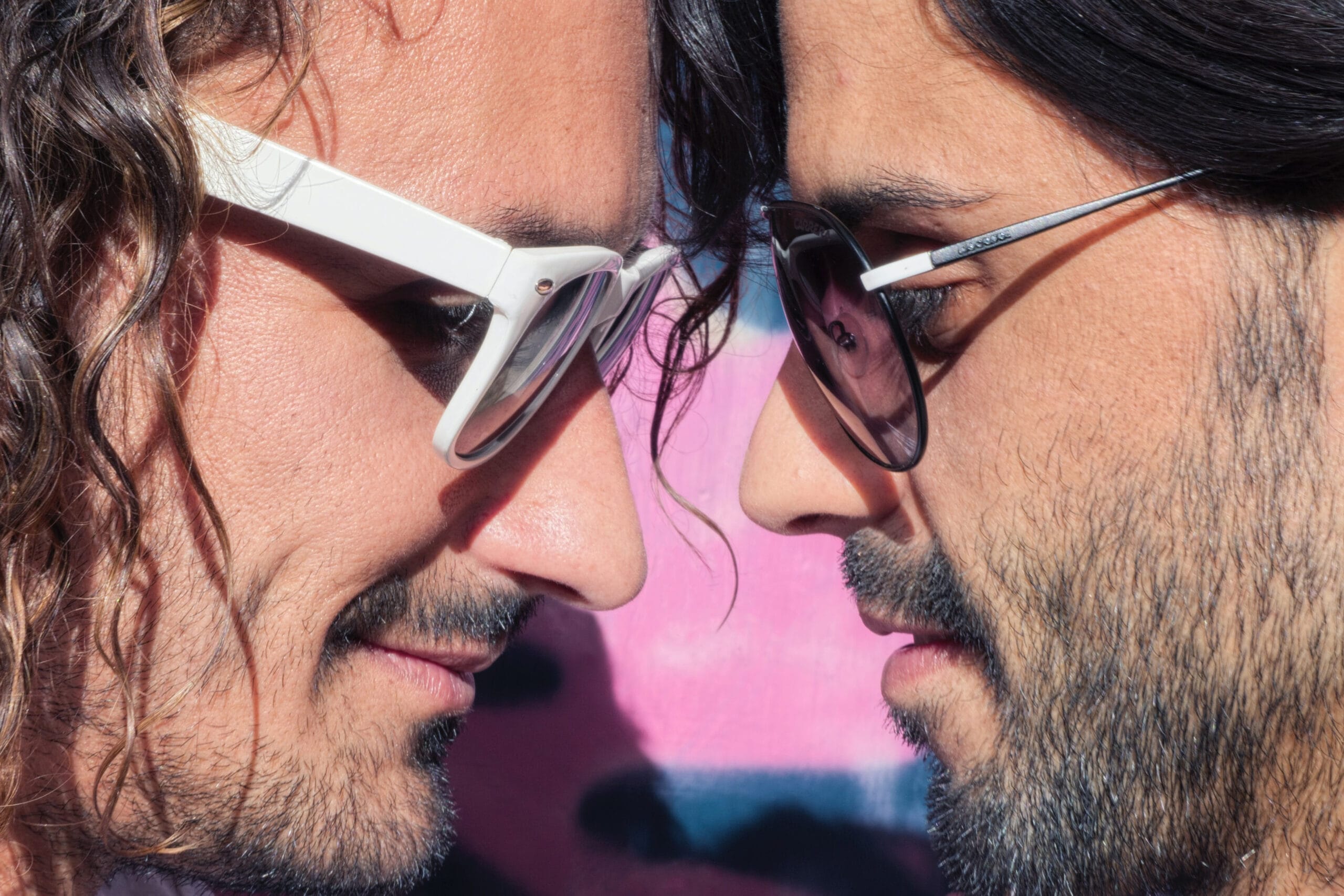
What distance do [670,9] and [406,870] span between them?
157 centimetres

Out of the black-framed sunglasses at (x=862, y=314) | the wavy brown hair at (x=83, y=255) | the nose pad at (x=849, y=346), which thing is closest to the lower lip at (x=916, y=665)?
the black-framed sunglasses at (x=862, y=314)

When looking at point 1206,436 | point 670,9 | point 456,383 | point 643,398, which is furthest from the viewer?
point 643,398

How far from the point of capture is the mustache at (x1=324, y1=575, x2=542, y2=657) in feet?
5.35

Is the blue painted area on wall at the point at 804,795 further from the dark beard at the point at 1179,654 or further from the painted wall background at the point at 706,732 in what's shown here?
the dark beard at the point at 1179,654

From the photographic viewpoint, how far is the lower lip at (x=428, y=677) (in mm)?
1722

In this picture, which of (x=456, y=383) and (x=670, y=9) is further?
(x=670, y=9)

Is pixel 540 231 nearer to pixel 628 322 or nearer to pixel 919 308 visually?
pixel 628 322

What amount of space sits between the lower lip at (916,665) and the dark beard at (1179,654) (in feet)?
0.27

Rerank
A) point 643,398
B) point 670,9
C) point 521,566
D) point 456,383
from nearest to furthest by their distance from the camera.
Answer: point 456,383
point 521,566
point 670,9
point 643,398

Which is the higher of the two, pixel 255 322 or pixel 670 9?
pixel 670 9

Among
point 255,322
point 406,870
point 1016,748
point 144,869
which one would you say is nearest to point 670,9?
point 255,322

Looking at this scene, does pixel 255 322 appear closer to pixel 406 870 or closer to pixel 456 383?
pixel 456 383

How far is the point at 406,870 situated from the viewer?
1765mm

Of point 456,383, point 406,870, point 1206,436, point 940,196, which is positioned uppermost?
point 940,196
